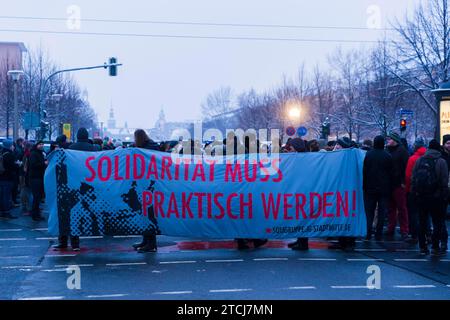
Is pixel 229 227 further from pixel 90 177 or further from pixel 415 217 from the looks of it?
pixel 415 217

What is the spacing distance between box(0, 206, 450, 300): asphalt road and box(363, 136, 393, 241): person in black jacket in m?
0.59

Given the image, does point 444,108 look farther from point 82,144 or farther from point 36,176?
point 36,176

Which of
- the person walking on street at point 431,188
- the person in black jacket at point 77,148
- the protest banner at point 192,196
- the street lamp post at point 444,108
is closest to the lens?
the person walking on street at point 431,188

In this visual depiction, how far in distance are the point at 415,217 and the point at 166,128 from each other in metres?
146

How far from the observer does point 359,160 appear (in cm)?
1212

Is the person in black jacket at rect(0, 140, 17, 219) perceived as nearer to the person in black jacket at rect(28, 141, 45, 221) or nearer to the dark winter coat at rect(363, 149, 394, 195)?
the person in black jacket at rect(28, 141, 45, 221)

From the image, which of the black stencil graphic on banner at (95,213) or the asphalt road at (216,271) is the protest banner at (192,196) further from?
the asphalt road at (216,271)

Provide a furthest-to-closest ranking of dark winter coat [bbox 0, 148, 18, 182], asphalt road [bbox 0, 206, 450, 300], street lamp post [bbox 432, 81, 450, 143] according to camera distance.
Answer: street lamp post [bbox 432, 81, 450, 143], dark winter coat [bbox 0, 148, 18, 182], asphalt road [bbox 0, 206, 450, 300]

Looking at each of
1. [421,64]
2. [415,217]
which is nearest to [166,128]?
[421,64]

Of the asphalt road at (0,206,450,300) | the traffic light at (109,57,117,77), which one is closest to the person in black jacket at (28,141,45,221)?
the asphalt road at (0,206,450,300)

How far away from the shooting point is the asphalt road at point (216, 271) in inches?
326

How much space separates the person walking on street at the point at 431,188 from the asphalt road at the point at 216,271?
55 centimetres

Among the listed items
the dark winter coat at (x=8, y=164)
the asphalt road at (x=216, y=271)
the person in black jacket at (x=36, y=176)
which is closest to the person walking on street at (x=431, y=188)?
the asphalt road at (x=216, y=271)

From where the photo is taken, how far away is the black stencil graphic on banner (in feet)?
37.1
